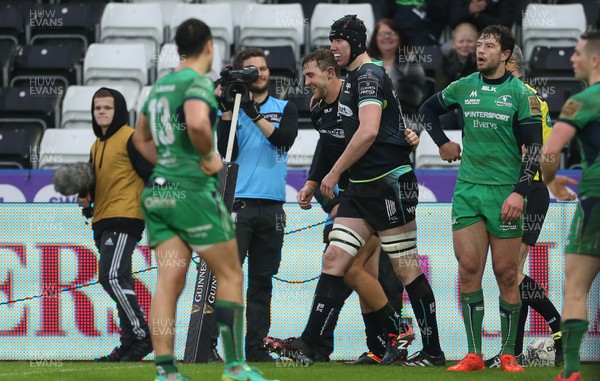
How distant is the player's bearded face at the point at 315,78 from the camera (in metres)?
8.95

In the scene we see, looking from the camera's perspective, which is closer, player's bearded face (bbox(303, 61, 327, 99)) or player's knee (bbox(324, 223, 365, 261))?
player's knee (bbox(324, 223, 365, 261))

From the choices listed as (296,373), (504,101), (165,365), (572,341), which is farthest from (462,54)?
(165,365)

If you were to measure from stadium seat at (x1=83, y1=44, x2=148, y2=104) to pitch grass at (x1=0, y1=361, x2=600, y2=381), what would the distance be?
5.80 m

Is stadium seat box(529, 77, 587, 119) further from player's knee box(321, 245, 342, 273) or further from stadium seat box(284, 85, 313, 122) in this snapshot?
player's knee box(321, 245, 342, 273)

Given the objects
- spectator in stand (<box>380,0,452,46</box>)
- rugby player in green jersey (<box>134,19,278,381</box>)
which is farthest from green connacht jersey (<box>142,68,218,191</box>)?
spectator in stand (<box>380,0,452,46</box>)

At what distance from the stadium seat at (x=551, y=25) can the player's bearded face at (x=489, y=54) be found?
6022 mm

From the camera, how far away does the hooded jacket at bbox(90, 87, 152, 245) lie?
9320mm

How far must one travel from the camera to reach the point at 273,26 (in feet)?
46.4

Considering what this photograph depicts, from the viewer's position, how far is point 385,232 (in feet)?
27.9

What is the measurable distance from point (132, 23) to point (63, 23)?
899 millimetres

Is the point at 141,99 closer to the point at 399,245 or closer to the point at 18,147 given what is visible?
the point at 18,147

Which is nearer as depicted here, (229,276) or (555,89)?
(229,276)

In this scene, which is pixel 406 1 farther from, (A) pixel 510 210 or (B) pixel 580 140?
(B) pixel 580 140

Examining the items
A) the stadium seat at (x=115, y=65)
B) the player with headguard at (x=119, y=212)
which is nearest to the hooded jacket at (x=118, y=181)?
the player with headguard at (x=119, y=212)
